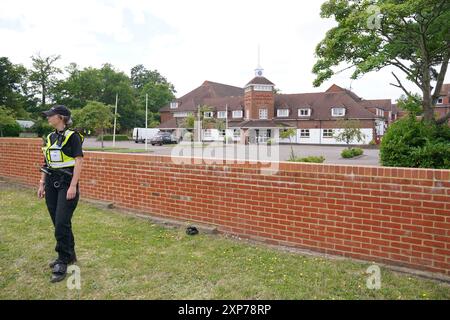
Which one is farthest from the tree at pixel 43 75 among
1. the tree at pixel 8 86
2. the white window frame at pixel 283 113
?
the white window frame at pixel 283 113

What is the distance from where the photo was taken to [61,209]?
3.78 meters

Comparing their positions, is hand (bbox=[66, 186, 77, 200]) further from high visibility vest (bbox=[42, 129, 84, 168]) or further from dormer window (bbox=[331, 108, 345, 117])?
dormer window (bbox=[331, 108, 345, 117])

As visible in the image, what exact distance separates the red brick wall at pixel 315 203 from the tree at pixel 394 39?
593 centimetres

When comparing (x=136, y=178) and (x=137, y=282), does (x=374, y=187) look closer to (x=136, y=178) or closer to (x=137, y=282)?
(x=137, y=282)

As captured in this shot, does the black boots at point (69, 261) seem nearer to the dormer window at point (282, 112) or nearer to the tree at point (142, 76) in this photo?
the dormer window at point (282, 112)

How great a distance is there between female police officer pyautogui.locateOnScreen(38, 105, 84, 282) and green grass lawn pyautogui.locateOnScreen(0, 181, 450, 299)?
407 mm

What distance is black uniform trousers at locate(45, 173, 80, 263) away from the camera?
3.79 m

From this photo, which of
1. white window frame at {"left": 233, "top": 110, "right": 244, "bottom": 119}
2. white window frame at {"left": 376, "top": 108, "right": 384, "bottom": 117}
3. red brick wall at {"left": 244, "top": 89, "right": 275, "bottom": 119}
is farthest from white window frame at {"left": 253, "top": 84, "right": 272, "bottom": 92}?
white window frame at {"left": 376, "top": 108, "right": 384, "bottom": 117}

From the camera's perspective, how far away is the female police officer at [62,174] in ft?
12.4

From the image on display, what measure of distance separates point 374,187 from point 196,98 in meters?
57.1

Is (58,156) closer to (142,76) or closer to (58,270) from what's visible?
(58,270)

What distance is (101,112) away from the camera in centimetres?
3303
